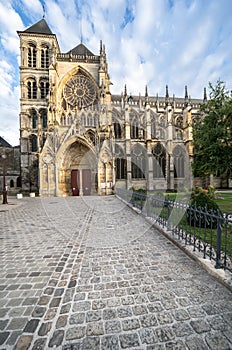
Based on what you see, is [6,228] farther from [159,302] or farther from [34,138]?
[34,138]

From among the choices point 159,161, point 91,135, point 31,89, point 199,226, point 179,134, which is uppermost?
point 31,89

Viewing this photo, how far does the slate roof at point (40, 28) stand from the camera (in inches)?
1014

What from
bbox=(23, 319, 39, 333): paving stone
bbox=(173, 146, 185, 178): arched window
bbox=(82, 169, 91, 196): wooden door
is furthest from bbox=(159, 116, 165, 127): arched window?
bbox=(23, 319, 39, 333): paving stone

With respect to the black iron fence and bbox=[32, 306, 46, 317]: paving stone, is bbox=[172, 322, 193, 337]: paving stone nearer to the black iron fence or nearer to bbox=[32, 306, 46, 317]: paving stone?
the black iron fence

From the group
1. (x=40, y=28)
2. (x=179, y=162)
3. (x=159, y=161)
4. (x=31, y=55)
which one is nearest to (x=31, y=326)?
(x=159, y=161)

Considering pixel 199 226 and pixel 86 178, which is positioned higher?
pixel 86 178

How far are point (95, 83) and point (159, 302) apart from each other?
2690cm

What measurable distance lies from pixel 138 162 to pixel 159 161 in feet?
11.2

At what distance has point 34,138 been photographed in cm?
2462

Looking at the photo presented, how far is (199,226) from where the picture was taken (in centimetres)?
352

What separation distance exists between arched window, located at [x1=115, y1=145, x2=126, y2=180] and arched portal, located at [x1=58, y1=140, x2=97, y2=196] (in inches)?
178

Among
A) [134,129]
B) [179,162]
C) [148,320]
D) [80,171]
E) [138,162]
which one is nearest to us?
[148,320]

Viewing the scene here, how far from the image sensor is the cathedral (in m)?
20.1

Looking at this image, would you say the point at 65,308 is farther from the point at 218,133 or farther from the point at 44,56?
the point at 44,56
